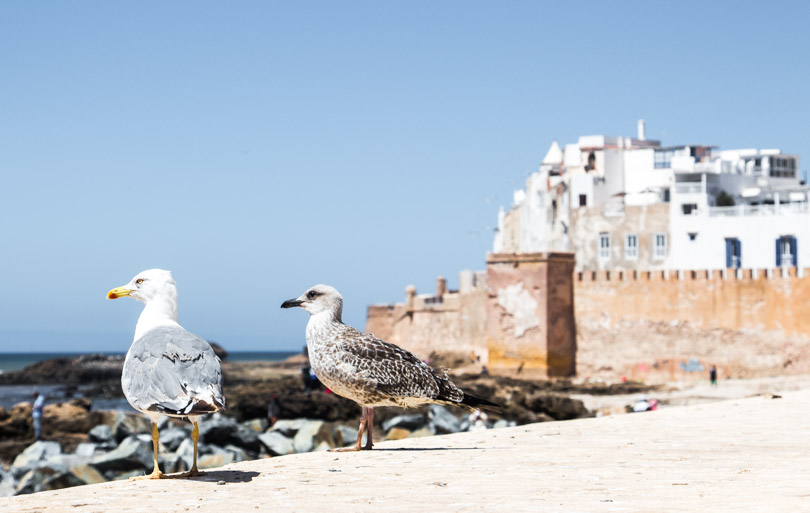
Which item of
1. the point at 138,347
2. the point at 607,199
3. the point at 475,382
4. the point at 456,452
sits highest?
the point at 607,199

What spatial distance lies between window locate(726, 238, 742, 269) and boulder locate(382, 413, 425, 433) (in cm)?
2702

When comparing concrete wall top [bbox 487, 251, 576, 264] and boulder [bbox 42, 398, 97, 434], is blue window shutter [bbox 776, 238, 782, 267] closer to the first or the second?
concrete wall top [bbox 487, 251, 576, 264]

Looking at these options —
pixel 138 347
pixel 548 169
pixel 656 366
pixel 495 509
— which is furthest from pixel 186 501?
pixel 548 169

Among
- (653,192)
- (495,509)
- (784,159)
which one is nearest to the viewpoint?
(495,509)

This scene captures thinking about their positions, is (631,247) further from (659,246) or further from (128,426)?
(128,426)

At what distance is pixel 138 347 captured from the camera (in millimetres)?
6141

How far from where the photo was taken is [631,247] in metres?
44.1

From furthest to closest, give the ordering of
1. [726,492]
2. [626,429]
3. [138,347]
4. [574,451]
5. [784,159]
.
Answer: [784,159] < [626,429] < [574,451] < [138,347] < [726,492]

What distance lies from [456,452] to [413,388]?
553 mm

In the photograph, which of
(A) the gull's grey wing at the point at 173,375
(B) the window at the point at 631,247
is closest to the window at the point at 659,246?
(B) the window at the point at 631,247

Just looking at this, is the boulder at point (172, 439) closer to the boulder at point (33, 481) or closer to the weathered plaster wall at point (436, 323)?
the boulder at point (33, 481)

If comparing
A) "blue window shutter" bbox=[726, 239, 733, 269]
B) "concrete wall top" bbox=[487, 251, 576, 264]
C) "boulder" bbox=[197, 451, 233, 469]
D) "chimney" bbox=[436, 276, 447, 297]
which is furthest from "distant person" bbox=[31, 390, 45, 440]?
"chimney" bbox=[436, 276, 447, 297]

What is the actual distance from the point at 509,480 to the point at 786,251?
129ft

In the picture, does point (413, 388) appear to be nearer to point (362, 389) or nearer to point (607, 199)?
point (362, 389)
